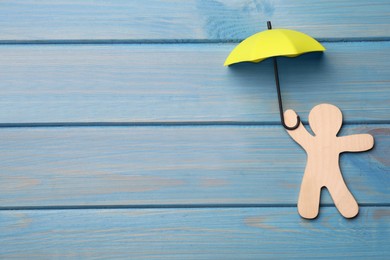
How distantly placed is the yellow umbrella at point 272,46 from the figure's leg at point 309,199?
0.74ft

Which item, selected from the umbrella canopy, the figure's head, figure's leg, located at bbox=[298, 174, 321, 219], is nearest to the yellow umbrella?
the umbrella canopy

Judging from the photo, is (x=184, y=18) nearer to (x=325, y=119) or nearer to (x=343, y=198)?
(x=325, y=119)

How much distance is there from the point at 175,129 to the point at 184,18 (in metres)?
0.21

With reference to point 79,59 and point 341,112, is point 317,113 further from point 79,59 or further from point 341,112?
point 79,59

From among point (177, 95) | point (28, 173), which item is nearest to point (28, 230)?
point (28, 173)

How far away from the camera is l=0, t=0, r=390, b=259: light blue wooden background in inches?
37.1

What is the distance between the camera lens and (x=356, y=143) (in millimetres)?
943

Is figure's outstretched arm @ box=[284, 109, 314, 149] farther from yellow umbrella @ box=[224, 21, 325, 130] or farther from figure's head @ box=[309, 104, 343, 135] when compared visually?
yellow umbrella @ box=[224, 21, 325, 130]

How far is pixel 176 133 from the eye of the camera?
958mm

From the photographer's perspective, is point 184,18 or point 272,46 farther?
point 184,18

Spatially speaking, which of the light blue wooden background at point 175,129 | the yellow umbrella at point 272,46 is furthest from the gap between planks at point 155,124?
the yellow umbrella at point 272,46

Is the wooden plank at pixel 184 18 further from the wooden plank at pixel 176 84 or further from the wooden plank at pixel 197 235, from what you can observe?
the wooden plank at pixel 197 235

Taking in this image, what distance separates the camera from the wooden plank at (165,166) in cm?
95

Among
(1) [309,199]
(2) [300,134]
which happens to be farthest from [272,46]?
(1) [309,199]
